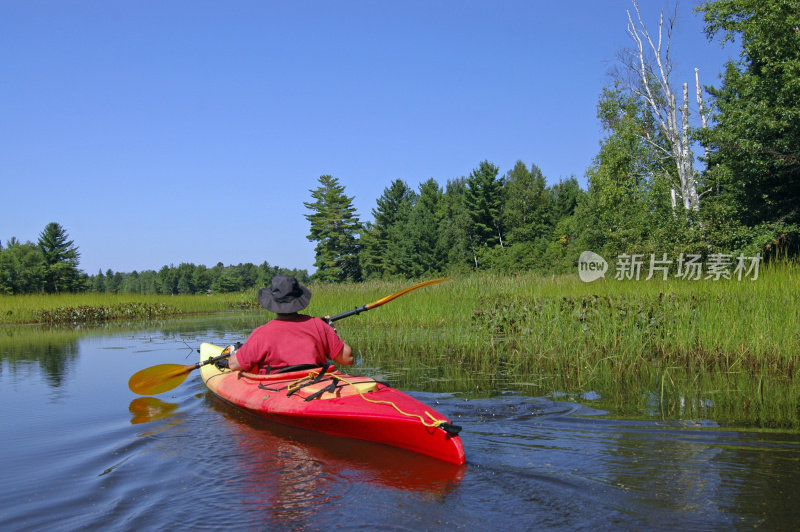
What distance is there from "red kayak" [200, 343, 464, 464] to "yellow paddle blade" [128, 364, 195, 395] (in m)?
1.72

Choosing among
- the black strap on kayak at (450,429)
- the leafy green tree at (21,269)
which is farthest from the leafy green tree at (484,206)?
the black strap on kayak at (450,429)

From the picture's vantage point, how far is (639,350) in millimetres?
7836

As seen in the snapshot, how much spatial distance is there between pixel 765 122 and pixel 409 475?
16456 mm

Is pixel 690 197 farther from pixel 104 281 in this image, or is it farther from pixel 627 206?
pixel 104 281

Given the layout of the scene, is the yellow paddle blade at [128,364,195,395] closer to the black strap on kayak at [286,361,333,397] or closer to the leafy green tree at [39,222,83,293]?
the black strap on kayak at [286,361,333,397]

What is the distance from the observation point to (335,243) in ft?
199

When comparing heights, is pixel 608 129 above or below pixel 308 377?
above

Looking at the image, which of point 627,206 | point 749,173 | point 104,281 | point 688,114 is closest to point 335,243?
point 627,206

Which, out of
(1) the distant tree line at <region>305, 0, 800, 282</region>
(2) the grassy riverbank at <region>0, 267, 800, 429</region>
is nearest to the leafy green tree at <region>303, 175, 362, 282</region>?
(1) the distant tree line at <region>305, 0, 800, 282</region>

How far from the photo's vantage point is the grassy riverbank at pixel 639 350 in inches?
249

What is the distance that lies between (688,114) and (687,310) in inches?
785

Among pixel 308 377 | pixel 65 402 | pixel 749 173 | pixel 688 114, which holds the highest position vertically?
pixel 688 114

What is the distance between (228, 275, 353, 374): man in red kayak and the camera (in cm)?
613

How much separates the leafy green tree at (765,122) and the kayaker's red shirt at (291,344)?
50.2 feet
